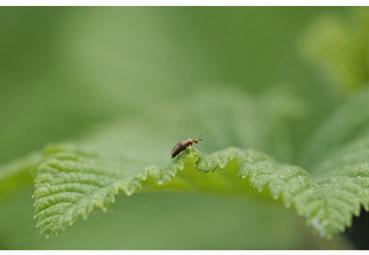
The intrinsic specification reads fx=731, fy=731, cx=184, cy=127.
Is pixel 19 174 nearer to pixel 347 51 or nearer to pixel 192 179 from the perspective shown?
pixel 192 179

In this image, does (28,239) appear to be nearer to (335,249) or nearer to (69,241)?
(69,241)

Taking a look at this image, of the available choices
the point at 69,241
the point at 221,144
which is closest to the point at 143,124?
the point at 221,144

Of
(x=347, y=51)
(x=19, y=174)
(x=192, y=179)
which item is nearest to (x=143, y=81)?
(x=347, y=51)

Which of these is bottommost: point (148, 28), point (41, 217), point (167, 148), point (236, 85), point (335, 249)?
point (41, 217)

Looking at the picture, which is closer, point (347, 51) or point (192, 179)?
point (192, 179)

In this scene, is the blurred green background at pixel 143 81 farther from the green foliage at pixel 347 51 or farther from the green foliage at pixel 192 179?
the green foliage at pixel 192 179

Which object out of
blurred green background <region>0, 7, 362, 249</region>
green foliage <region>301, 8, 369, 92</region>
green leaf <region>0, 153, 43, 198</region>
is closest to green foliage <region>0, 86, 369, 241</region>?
green leaf <region>0, 153, 43, 198</region>

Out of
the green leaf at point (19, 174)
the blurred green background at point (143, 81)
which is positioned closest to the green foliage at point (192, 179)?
the green leaf at point (19, 174)

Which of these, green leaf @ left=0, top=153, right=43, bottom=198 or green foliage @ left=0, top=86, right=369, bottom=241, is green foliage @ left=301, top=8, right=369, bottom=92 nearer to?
green foliage @ left=0, top=86, right=369, bottom=241
